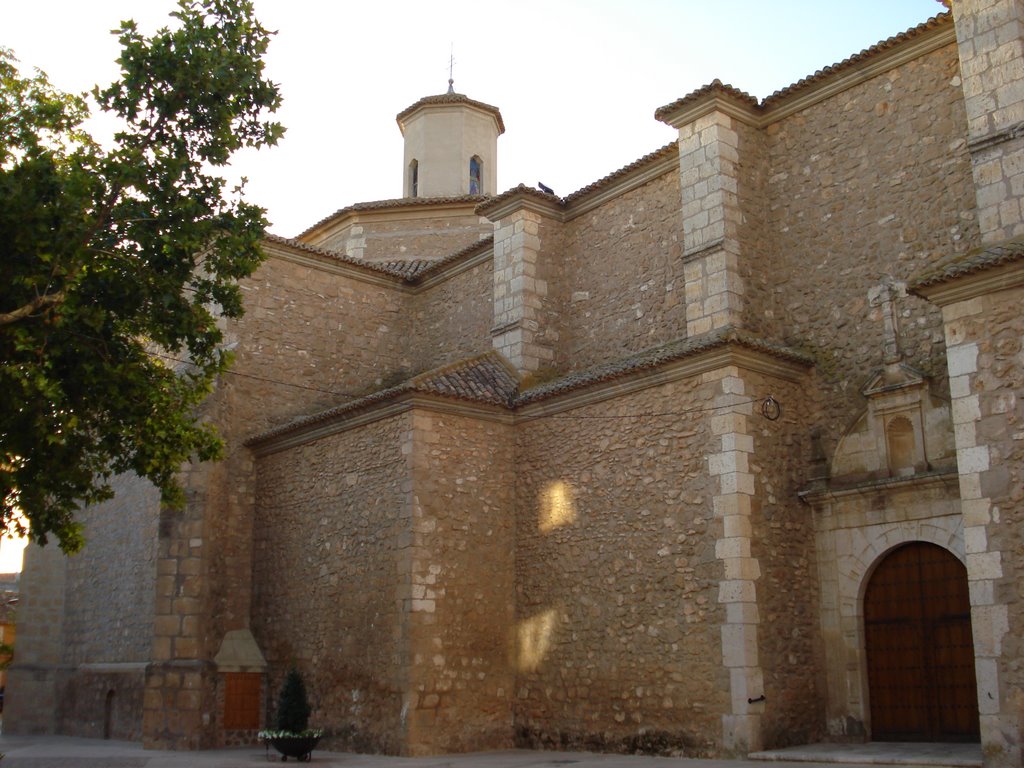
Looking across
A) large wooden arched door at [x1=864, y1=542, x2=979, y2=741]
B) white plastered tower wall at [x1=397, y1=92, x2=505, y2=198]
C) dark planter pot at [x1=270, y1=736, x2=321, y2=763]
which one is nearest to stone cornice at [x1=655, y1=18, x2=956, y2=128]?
large wooden arched door at [x1=864, y1=542, x2=979, y2=741]

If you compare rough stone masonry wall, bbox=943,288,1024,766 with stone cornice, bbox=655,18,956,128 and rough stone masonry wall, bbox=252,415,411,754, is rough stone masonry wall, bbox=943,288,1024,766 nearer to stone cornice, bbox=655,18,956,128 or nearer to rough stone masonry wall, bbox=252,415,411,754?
stone cornice, bbox=655,18,956,128

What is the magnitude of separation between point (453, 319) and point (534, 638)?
664 centimetres

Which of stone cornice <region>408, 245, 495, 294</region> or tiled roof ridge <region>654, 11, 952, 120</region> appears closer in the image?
tiled roof ridge <region>654, 11, 952, 120</region>

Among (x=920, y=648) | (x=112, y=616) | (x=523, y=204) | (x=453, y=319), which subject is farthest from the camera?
(x=453, y=319)

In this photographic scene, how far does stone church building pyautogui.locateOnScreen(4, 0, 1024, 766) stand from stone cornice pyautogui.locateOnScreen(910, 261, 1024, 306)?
0.10 feet

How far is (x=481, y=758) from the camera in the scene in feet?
42.3

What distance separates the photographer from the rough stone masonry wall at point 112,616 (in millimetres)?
17453

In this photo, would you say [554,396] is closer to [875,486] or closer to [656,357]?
[656,357]

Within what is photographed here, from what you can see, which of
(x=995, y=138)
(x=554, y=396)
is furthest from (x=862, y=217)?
(x=554, y=396)

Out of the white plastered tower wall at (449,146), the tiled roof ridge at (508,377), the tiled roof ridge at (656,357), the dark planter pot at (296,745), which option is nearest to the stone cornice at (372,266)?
the tiled roof ridge at (508,377)

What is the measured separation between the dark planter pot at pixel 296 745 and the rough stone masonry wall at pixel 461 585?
4.30 feet

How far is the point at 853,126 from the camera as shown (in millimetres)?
13578

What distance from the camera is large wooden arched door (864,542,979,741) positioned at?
11164 mm

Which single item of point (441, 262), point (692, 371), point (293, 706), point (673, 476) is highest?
point (441, 262)
